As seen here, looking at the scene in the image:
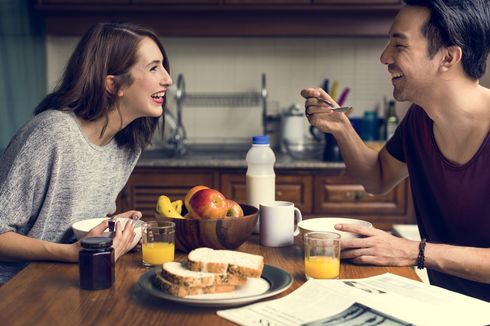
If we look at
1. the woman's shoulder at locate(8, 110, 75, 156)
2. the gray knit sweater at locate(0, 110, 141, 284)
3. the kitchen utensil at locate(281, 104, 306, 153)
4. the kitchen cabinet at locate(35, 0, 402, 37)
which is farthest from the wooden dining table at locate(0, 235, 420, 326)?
the kitchen cabinet at locate(35, 0, 402, 37)

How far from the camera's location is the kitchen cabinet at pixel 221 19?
333cm

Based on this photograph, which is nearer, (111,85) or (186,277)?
(186,277)

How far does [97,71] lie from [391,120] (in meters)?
2.02

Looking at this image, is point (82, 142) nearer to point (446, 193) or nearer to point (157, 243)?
point (157, 243)

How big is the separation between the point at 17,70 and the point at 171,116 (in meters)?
0.86

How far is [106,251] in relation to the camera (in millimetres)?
1185

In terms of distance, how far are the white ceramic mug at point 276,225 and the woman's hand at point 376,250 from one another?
0.15 metres

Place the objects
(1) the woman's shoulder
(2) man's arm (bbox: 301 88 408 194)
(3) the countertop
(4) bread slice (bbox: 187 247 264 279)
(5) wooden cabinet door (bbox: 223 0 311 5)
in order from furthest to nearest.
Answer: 1. (5) wooden cabinet door (bbox: 223 0 311 5)
2. (3) the countertop
3. (2) man's arm (bbox: 301 88 408 194)
4. (1) the woman's shoulder
5. (4) bread slice (bbox: 187 247 264 279)

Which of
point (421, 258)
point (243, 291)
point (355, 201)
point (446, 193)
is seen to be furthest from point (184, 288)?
point (355, 201)

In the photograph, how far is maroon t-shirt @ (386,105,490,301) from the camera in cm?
164

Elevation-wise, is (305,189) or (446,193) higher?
(446,193)

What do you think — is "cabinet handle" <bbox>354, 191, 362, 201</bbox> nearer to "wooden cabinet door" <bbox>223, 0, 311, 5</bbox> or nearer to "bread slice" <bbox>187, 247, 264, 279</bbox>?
"wooden cabinet door" <bbox>223, 0, 311, 5</bbox>

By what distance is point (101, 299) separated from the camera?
44.7 inches

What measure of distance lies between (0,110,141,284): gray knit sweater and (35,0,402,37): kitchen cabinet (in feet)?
5.72
